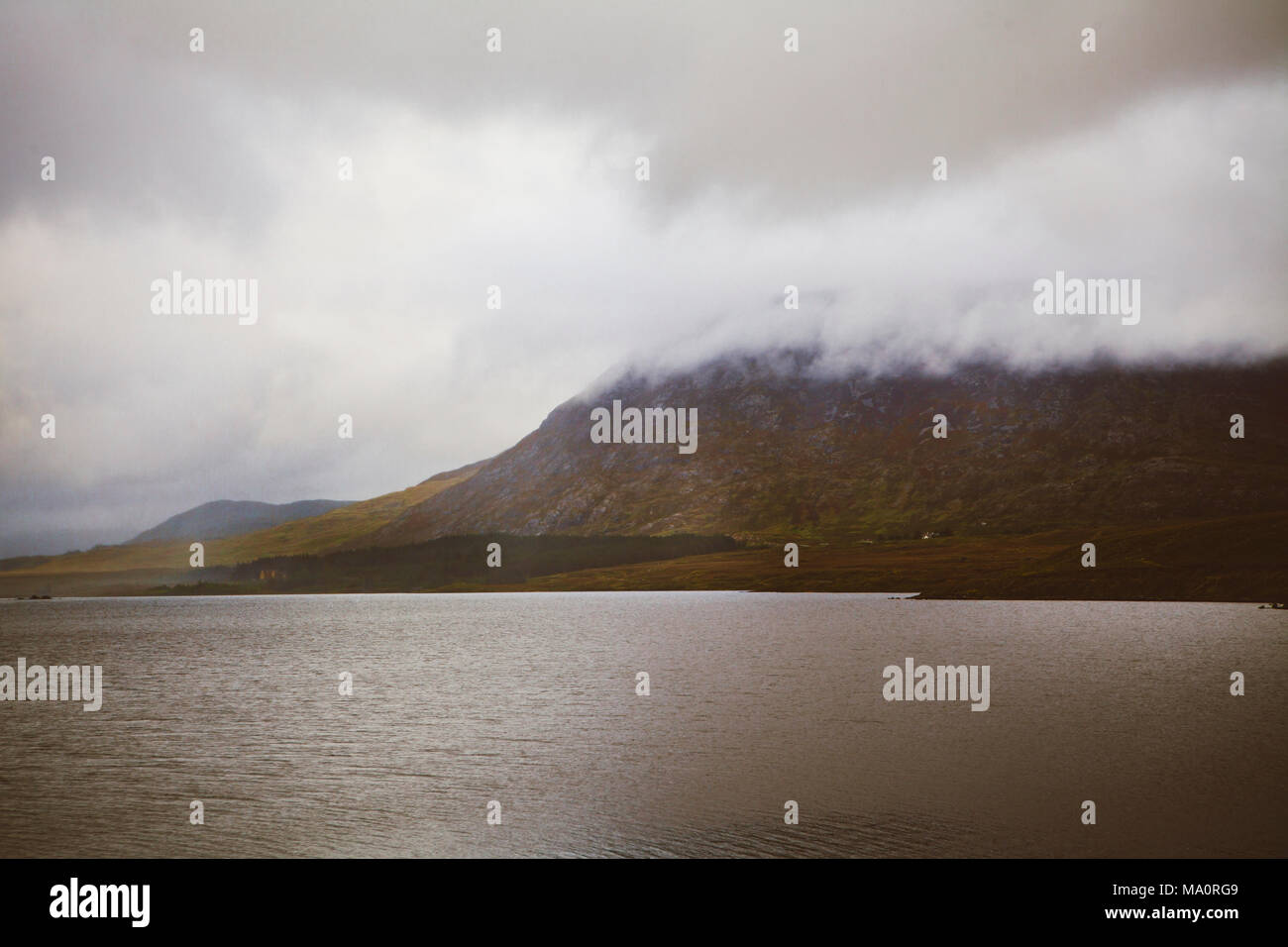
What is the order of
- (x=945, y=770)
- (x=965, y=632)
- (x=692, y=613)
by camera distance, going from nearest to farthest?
(x=945, y=770) < (x=965, y=632) < (x=692, y=613)

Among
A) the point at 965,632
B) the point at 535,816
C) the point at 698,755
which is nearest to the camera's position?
the point at 535,816

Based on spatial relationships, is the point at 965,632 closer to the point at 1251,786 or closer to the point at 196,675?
the point at 1251,786

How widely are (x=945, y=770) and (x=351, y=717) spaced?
4148cm

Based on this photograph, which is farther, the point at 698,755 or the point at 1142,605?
the point at 1142,605

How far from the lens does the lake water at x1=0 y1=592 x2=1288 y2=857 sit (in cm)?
3603

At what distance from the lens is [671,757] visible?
5012cm

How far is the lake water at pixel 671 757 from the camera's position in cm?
3603

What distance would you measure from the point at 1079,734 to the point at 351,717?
47383 mm
